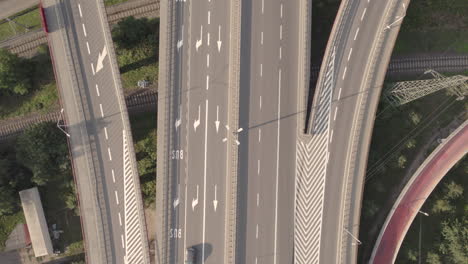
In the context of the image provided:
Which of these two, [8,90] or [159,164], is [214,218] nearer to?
[159,164]

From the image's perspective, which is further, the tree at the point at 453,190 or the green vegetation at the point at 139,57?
the green vegetation at the point at 139,57

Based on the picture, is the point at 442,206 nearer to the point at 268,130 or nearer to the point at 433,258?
the point at 433,258

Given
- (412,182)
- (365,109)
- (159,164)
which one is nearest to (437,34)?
(365,109)

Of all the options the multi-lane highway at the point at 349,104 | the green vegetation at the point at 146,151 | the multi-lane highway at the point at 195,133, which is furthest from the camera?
the green vegetation at the point at 146,151

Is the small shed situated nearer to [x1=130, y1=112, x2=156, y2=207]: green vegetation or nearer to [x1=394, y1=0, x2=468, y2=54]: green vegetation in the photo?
[x1=130, y1=112, x2=156, y2=207]: green vegetation

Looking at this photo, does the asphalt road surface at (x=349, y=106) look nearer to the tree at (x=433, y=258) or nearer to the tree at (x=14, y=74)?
the tree at (x=433, y=258)

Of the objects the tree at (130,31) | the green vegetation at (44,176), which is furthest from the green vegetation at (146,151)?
the tree at (130,31)

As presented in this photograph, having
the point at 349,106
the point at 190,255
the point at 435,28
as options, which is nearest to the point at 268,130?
the point at 349,106
